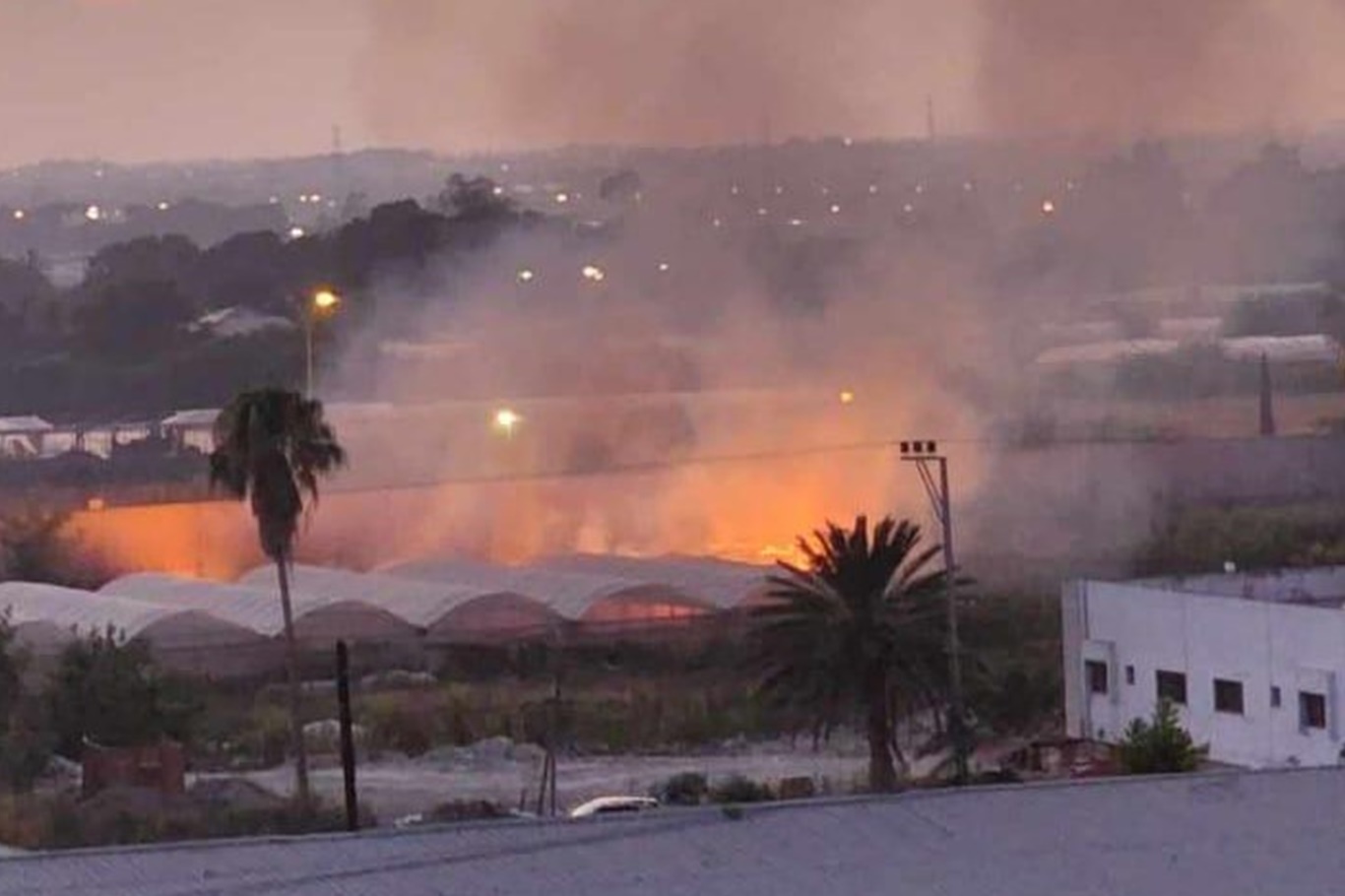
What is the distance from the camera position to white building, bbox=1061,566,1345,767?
13242 mm

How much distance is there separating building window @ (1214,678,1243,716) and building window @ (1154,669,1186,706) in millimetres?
172

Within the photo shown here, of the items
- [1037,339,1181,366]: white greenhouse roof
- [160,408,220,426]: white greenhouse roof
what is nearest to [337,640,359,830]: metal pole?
[160,408,220,426]: white greenhouse roof

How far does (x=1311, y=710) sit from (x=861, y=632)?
75.8 inches

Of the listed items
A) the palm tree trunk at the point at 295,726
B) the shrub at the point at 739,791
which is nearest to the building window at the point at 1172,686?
the shrub at the point at 739,791

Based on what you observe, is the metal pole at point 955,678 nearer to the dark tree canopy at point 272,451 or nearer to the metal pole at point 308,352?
the dark tree canopy at point 272,451

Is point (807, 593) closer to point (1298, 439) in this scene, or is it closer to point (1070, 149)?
point (1298, 439)

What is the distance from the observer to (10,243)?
54.2 meters

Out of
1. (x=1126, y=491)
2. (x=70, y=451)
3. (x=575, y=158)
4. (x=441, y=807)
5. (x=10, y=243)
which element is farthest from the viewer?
(x=10, y=243)

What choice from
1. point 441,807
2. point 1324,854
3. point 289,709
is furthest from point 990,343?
point 1324,854

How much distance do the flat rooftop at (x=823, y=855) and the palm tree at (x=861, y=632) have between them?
4.71m

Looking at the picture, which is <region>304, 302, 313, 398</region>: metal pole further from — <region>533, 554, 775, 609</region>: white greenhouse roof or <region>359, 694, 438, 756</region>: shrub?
<region>359, 694, 438, 756</region>: shrub

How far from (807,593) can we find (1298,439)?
10.7 meters

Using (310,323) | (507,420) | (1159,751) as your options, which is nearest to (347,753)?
(1159,751)

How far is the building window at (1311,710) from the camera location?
13.2 metres
